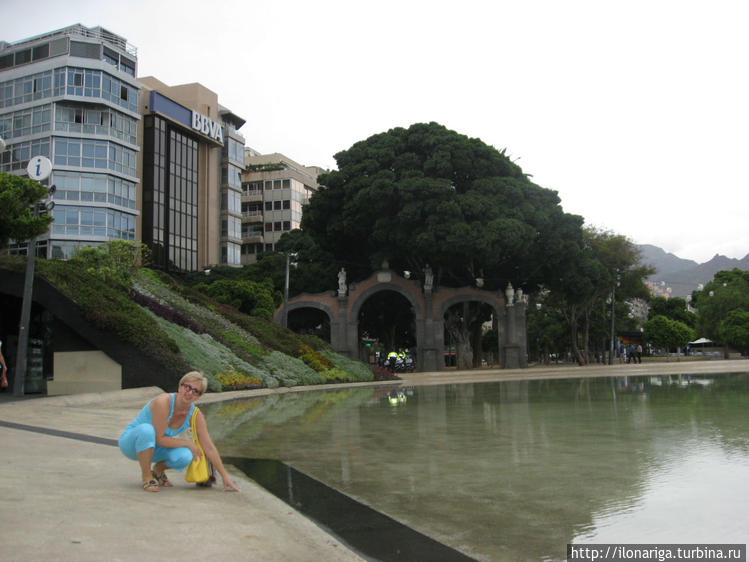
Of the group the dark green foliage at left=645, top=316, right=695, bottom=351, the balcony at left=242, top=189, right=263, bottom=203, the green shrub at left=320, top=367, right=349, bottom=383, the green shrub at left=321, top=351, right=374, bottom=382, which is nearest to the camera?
the green shrub at left=320, top=367, right=349, bottom=383

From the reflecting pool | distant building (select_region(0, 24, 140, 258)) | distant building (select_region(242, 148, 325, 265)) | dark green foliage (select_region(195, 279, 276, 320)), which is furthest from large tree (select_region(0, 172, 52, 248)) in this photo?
distant building (select_region(242, 148, 325, 265))

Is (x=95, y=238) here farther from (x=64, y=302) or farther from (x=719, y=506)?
(x=719, y=506)

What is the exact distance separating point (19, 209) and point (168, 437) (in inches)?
505

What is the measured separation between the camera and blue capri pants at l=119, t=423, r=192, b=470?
6.01 m

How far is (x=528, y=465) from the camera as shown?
26.5ft

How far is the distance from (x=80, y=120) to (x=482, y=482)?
56732mm

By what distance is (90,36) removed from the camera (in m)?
59.7

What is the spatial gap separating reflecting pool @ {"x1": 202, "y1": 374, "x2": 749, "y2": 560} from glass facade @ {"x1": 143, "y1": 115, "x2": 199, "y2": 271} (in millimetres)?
53660

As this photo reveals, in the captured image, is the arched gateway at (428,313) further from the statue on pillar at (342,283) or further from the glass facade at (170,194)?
the glass facade at (170,194)

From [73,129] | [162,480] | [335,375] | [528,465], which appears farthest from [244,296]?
[162,480]

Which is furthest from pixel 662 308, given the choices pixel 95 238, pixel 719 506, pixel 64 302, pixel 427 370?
pixel 719 506

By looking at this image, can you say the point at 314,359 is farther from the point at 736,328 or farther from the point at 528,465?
the point at 736,328

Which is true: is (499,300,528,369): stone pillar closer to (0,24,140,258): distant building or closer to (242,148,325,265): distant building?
(0,24,140,258): distant building

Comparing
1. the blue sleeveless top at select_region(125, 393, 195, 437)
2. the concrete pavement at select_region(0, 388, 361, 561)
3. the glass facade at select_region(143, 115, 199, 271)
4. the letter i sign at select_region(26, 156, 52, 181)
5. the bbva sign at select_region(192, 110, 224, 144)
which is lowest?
the concrete pavement at select_region(0, 388, 361, 561)
